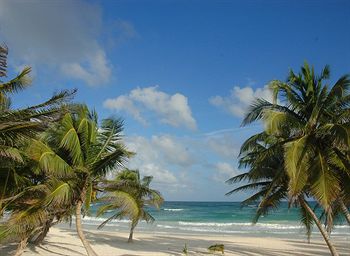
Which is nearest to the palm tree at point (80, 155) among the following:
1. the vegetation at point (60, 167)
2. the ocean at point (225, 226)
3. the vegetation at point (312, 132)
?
the vegetation at point (60, 167)

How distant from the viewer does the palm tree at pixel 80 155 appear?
411 inches

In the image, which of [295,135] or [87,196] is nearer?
[87,196]

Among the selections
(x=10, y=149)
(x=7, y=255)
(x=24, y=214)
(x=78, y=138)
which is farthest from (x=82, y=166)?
(x=7, y=255)

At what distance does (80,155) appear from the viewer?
1092cm

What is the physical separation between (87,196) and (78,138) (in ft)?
5.29

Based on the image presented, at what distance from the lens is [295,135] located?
11.8 metres

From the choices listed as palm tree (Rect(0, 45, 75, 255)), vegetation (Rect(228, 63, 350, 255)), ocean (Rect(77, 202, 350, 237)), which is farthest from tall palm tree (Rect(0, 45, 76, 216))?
ocean (Rect(77, 202, 350, 237))

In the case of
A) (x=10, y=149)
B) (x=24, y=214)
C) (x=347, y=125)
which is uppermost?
(x=347, y=125)

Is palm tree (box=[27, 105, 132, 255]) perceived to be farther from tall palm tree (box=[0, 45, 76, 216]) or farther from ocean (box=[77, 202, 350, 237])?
ocean (box=[77, 202, 350, 237])

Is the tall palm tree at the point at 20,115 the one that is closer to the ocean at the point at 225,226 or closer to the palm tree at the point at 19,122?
the palm tree at the point at 19,122

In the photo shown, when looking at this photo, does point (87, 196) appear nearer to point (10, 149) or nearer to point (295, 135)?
point (10, 149)

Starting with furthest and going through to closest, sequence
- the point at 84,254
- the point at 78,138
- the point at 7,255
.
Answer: the point at 84,254, the point at 7,255, the point at 78,138

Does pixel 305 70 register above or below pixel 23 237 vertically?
above

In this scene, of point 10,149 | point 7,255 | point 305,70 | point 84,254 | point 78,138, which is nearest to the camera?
point 10,149
